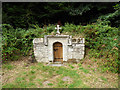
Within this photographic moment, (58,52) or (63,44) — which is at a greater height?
(63,44)

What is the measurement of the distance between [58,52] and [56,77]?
1.95 m

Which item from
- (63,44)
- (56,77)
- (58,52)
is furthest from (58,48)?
(56,77)

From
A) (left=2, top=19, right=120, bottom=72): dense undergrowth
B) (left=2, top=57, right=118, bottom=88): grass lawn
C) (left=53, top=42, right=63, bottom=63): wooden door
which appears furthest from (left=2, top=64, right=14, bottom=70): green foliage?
(left=53, top=42, right=63, bottom=63): wooden door

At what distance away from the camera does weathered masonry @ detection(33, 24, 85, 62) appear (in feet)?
19.2

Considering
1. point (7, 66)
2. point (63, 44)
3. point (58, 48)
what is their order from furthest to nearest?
point (58, 48), point (63, 44), point (7, 66)

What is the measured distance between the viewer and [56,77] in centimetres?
450

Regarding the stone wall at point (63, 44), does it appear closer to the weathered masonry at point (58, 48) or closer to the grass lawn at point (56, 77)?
the weathered masonry at point (58, 48)

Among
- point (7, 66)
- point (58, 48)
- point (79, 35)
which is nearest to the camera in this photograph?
point (7, 66)

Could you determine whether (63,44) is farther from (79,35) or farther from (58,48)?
(79,35)

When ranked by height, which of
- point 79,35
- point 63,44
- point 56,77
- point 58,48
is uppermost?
point 79,35

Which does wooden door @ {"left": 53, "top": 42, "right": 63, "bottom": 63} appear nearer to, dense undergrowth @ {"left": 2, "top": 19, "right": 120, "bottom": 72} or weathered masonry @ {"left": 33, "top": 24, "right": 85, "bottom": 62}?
weathered masonry @ {"left": 33, "top": 24, "right": 85, "bottom": 62}

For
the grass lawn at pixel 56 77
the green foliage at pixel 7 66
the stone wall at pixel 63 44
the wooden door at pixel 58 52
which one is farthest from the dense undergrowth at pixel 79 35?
the wooden door at pixel 58 52

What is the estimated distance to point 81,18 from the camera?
9.69m

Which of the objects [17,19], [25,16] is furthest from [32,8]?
[17,19]
